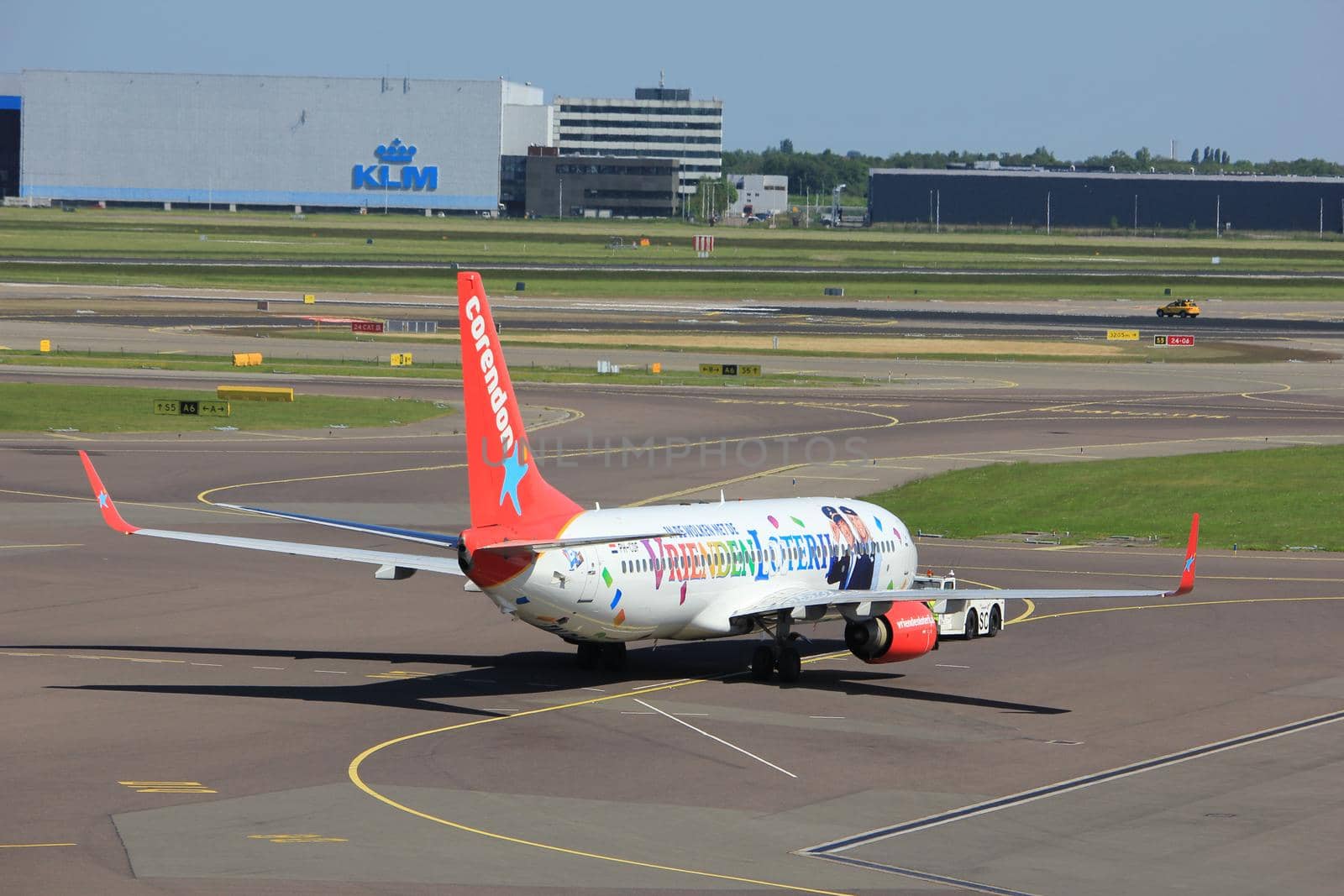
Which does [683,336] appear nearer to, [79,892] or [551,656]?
[551,656]

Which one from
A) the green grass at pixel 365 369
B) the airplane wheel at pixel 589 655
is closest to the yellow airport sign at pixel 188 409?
the green grass at pixel 365 369

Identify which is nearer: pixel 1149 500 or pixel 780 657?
pixel 780 657

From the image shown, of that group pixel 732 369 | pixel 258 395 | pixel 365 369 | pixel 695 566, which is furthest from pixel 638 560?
pixel 365 369

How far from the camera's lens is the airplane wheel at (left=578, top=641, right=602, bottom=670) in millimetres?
43584

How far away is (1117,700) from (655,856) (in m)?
16.4

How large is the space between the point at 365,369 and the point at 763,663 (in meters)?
86.4

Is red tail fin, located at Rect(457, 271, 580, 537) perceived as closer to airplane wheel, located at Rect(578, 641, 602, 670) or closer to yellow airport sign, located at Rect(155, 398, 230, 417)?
Answer: airplane wheel, located at Rect(578, 641, 602, 670)

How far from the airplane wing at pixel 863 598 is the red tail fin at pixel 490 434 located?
6.03 m

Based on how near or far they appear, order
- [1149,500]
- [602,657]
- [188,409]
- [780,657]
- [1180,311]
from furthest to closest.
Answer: [1180,311]
[188,409]
[1149,500]
[602,657]
[780,657]

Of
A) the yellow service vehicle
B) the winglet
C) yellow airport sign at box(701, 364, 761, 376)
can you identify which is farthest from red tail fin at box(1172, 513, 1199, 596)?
the yellow service vehicle

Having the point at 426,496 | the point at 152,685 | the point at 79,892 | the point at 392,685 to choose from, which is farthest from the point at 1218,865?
the point at 426,496

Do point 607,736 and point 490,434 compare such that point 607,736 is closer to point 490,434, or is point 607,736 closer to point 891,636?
point 490,434

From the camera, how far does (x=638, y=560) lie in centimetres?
3922

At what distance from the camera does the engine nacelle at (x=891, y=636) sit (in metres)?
42.2
